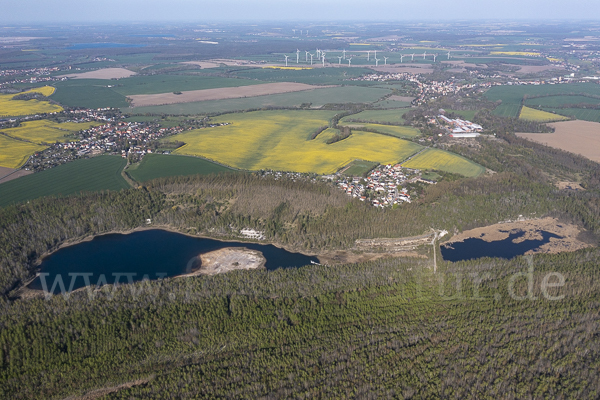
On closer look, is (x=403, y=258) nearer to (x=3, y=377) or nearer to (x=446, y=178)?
(x=446, y=178)

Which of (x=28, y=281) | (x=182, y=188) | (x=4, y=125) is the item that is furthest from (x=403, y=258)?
(x=4, y=125)

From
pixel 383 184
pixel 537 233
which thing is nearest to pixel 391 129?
pixel 383 184

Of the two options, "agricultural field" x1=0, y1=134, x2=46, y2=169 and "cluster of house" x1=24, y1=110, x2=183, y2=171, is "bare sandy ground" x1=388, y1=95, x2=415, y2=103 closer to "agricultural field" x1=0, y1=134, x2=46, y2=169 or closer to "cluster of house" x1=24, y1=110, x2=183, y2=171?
"cluster of house" x1=24, y1=110, x2=183, y2=171

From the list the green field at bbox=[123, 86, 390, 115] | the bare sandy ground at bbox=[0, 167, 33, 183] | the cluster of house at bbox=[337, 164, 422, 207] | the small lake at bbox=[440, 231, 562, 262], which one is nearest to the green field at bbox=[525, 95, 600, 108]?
the green field at bbox=[123, 86, 390, 115]

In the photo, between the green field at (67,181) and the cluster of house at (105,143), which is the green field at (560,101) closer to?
the cluster of house at (105,143)

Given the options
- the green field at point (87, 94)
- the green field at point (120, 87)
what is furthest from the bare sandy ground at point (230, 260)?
the green field at point (87, 94)

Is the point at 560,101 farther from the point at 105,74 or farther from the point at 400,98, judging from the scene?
the point at 105,74

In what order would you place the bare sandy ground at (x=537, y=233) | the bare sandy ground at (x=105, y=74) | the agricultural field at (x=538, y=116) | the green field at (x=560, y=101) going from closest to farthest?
the bare sandy ground at (x=537, y=233), the agricultural field at (x=538, y=116), the green field at (x=560, y=101), the bare sandy ground at (x=105, y=74)
